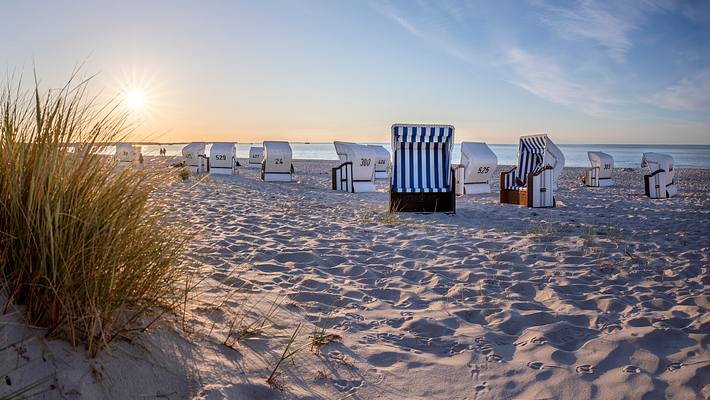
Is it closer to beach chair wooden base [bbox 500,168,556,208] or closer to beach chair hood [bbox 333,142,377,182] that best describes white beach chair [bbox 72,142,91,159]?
beach chair wooden base [bbox 500,168,556,208]

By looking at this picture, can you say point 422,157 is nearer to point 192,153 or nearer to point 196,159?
point 196,159

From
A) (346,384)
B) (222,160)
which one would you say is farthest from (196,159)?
(346,384)

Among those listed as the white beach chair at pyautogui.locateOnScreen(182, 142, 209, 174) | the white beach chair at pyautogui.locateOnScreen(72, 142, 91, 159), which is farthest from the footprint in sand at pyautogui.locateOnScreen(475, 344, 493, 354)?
the white beach chair at pyautogui.locateOnScreen(182, 142, 209, 174)

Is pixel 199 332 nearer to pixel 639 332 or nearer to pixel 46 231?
pixel 46 231

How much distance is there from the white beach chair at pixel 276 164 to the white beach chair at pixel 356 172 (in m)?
2.69

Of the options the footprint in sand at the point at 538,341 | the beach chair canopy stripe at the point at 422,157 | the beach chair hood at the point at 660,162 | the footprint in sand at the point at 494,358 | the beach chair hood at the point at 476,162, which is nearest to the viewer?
the footprint in sand at the point at 494,358

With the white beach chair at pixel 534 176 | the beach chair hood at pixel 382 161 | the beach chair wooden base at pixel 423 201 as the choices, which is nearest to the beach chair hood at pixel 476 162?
the white beach chair at pixel 534 176

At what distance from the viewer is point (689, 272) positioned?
398 cm

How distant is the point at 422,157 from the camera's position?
8.16m

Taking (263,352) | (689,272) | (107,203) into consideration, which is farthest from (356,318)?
(689,272)

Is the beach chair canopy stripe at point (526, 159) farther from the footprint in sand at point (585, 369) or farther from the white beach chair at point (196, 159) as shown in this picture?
the white beach chair at point (196, 159)

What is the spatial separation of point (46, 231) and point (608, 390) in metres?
2.36

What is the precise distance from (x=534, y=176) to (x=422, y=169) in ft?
7.01

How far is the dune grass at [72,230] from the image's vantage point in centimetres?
163
